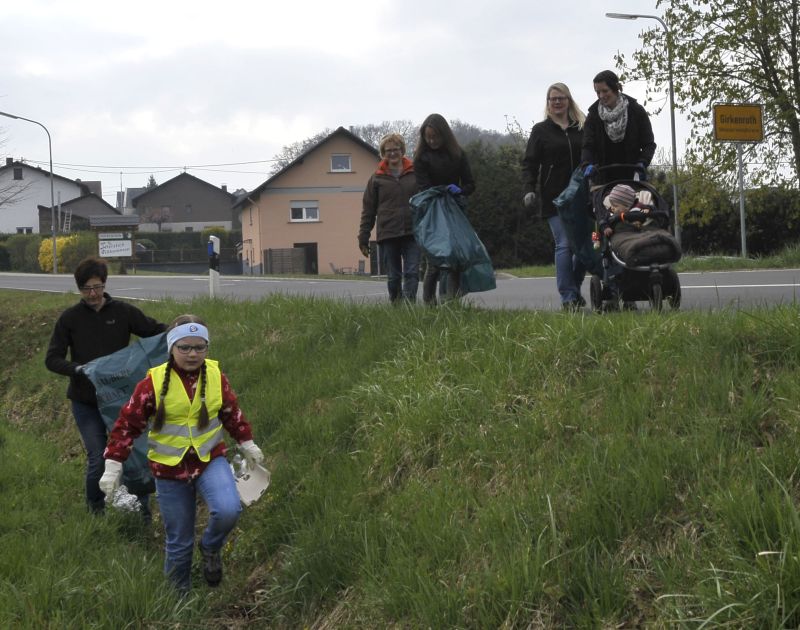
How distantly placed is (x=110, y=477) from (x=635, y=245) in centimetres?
392

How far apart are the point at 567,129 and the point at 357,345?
2.65 m

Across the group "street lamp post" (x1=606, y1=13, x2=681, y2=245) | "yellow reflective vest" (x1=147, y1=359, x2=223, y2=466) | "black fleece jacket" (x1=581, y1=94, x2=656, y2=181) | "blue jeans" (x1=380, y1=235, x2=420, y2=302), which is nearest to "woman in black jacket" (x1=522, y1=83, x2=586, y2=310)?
"black fleece jacket" (x1=581, y1=94, x2=656, y2=181)

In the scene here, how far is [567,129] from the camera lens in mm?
8734

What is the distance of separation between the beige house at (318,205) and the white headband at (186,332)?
5532cm

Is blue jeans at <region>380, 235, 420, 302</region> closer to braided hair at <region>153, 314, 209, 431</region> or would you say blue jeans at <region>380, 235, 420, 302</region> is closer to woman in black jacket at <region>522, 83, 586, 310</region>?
woman in black jacket at <region>522, 83, 586, 310</region>

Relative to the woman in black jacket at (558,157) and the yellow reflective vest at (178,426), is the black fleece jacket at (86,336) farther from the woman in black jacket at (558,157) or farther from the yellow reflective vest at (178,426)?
the woman in black jacket at (558,157)

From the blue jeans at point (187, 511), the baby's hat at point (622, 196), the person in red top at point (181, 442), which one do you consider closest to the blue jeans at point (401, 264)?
the baby's hat at point (622, 196)

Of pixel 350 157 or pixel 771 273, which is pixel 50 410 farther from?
pixel 350 157

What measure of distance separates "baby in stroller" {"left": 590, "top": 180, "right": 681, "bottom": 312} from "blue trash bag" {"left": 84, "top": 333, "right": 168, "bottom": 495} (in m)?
3.21

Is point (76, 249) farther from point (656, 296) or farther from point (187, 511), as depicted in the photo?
point (187, 511)

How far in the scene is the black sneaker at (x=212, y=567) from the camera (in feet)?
18.4

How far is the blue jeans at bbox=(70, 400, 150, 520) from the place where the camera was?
23.0 feet

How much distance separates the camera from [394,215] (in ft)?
29.3

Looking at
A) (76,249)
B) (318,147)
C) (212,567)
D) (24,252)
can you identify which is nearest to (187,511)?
(212,567)
